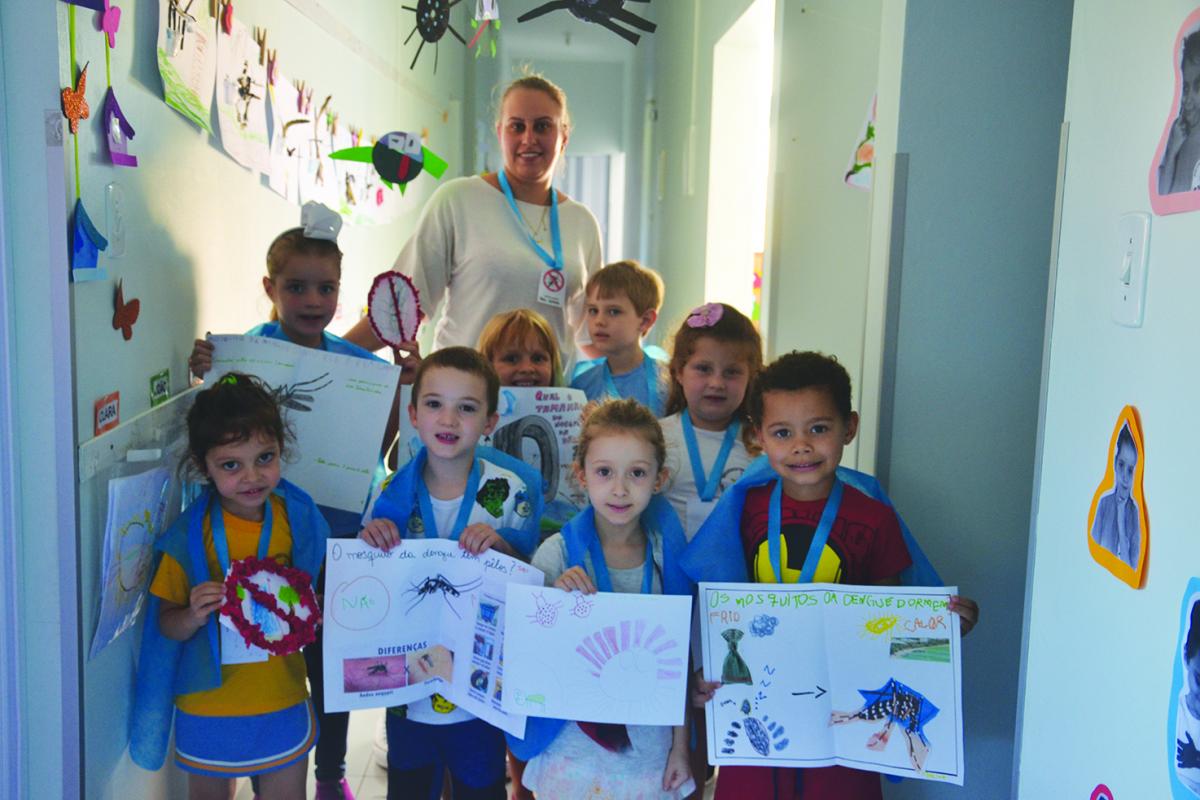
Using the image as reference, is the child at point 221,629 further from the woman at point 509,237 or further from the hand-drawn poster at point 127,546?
the woman at point 509,237

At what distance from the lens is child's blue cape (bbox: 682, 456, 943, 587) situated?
5.68 ft

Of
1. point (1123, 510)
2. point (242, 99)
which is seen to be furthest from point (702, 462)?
point (242, 99)

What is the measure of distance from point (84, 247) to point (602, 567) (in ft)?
3.22

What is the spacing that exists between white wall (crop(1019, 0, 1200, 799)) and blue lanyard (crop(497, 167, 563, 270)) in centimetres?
158

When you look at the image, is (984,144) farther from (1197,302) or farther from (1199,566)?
(1199,566)

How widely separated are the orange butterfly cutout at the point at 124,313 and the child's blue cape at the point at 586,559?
2.79ft

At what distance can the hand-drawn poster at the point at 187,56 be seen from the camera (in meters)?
1.90

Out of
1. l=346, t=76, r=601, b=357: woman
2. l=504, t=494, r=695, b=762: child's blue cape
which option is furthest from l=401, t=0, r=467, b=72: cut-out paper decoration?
l=504, t=494, r=695, b=762: child's blue cape

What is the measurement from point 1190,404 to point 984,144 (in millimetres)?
1035

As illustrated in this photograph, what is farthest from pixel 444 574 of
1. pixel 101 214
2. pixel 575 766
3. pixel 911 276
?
pixel 911 276

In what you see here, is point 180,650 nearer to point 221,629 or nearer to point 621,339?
point 221,629

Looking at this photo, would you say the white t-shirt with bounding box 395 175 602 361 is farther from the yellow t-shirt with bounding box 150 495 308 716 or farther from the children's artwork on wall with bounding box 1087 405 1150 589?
the children's artwork on wall with bounding box 1087 405 1150 589

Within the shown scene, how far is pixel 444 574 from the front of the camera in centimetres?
177

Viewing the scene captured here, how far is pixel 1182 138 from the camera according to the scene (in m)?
1.04
